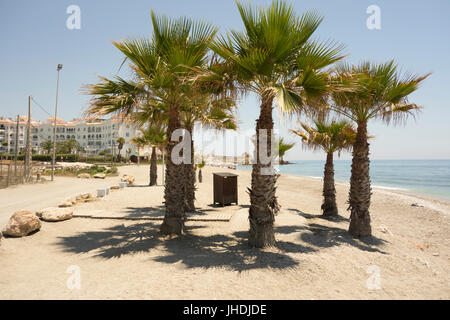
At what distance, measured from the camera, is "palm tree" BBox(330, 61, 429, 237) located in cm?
748

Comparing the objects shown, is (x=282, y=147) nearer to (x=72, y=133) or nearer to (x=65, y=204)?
(x=65, y=204)

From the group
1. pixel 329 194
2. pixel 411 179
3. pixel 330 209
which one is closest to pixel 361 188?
pixel 329 194

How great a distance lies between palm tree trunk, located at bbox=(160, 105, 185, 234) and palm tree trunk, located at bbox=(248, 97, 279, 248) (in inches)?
84.4

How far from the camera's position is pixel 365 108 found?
7832mm

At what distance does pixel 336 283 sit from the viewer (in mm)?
4609

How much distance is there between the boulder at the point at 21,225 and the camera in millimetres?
7000

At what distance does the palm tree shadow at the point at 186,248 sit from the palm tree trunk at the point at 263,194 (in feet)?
1.13

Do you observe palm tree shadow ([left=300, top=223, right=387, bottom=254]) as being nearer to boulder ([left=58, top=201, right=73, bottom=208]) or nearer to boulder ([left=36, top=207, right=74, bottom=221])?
boulder ([left=36, top=207, right=74, bottom=221])

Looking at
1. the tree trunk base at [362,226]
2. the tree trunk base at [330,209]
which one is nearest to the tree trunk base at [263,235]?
the tree trunk base at [362,226]

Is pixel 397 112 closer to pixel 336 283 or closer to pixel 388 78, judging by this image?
pixel 388 78

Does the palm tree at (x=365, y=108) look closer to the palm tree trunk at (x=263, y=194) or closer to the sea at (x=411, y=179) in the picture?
the palm tree trunk at (x=263, y=194)

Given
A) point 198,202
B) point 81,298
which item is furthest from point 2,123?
point 81,298

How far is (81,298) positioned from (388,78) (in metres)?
8.97

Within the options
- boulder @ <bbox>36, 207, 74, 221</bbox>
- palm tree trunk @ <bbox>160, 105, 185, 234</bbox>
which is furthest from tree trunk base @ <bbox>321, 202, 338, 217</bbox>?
boulder @ <bbox>36, 207, 74, 221</bbox>
